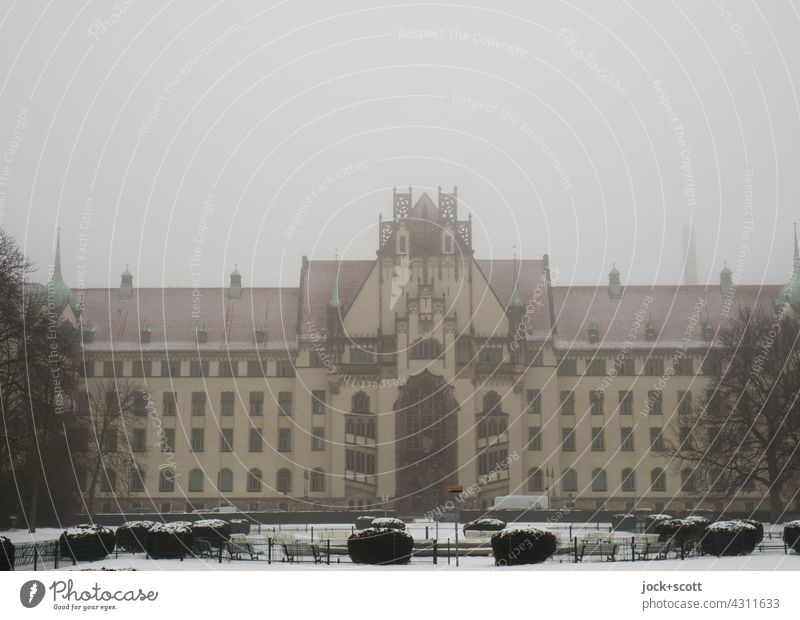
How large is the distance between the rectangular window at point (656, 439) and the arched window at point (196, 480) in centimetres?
3341

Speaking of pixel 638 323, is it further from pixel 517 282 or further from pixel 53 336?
pixel 53 336

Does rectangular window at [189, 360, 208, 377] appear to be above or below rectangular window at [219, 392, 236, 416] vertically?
above

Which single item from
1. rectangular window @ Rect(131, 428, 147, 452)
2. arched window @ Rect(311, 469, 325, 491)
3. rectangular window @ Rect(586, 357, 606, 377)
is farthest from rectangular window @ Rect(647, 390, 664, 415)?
rectangular window @ Rect(131, 428, 147, 452)

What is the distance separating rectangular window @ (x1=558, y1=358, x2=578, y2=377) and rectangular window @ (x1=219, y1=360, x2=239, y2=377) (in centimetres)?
2451

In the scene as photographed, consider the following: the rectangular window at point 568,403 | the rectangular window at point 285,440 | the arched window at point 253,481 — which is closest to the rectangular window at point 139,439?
the arched window at point 253,481

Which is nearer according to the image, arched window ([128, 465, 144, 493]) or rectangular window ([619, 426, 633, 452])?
arched window ([128, 465, 144, 493])

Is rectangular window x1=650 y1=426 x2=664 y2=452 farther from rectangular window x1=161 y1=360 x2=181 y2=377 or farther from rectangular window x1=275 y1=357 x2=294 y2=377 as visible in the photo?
rectangular window x1=161 y1=360 x2=181 y2=377

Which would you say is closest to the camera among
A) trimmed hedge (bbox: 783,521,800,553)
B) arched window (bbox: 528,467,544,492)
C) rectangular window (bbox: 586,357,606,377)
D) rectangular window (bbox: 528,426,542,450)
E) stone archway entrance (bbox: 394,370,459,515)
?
trimmed hedge (bbox: 783,521,800,553)

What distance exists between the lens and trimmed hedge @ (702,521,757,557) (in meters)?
35.1

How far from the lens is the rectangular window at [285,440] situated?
86.8m

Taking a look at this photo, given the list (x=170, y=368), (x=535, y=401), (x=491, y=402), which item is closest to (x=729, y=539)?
(x=491, y=402)

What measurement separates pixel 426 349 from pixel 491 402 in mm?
6020
